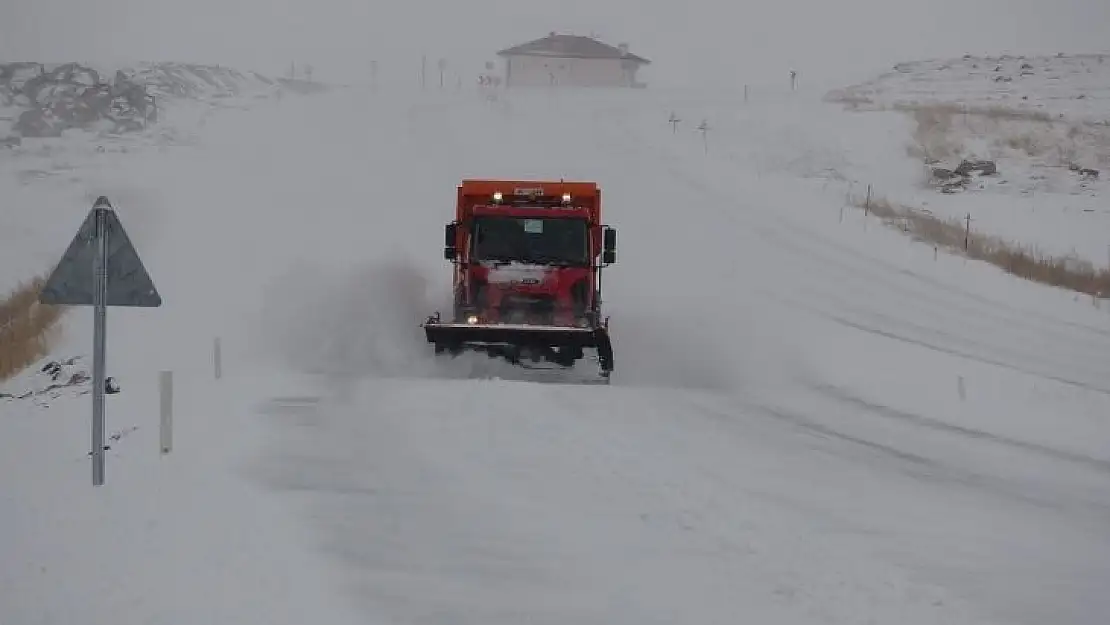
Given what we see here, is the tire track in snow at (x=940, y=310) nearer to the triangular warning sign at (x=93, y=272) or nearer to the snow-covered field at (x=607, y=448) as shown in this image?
the snow-covered field at (x=607, y=448)

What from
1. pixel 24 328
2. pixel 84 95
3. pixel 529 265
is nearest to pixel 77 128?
pixel 84 95

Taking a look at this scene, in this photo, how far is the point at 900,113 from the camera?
48.4m

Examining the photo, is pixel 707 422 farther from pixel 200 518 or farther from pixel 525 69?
pixel 525 69

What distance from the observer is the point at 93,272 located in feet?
29.3

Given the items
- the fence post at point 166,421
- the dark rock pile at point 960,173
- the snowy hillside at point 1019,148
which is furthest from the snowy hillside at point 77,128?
the dark rock pile at point 960,173

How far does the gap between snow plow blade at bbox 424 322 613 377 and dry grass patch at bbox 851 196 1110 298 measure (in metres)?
14.2

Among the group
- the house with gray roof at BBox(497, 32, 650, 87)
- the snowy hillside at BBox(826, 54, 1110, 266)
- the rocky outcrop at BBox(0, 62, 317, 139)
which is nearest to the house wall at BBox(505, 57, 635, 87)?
the house with gray roof at BBox(497, 32, 650, 87)

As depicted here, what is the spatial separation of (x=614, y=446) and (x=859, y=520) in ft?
9.41

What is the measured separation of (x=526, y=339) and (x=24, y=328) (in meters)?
12.5

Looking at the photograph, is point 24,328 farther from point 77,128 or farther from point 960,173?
point 960,173

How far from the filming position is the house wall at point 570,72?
79375 mm

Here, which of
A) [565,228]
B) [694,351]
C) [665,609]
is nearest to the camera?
[665,609]

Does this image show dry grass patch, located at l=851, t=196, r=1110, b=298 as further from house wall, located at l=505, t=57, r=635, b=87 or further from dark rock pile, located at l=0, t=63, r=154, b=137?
house wall, located at l=505, t=57, r=635, b=87

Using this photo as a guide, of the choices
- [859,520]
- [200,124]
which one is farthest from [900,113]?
[859,520]
